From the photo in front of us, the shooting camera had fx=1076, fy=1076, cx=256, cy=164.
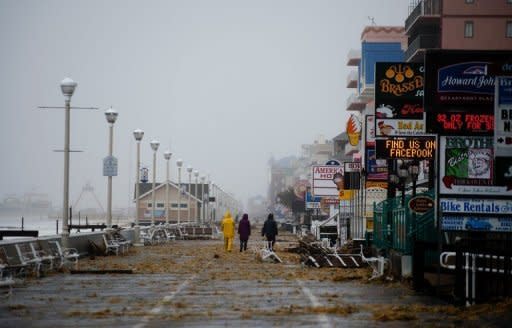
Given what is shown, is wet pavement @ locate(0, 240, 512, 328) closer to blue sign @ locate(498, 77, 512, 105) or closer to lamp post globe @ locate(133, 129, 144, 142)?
blue sign @ locate(498, 77, 512, 105)

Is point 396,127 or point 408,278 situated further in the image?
point 396,127

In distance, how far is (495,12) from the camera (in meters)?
84.1

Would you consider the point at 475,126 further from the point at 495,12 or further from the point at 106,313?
the point at 495,12

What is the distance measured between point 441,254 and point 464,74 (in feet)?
16.7

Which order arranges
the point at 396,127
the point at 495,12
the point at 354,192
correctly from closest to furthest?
1. the point at 396,127
2. the point at 354,192
3. the point at 495,12

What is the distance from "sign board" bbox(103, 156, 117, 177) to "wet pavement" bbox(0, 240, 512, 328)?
16.0m

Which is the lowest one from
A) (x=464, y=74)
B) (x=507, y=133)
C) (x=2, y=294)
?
(x=2, y=294)

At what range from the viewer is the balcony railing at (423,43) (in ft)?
275

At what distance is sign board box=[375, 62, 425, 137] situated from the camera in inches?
1233

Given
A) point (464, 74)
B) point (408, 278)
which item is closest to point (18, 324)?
point (408, 278)

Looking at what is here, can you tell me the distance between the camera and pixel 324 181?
57.7m

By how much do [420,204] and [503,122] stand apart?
15.0 ft

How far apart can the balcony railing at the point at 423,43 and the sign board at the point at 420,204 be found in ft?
202

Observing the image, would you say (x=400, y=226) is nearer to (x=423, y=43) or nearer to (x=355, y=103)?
(x=423, y=43)
